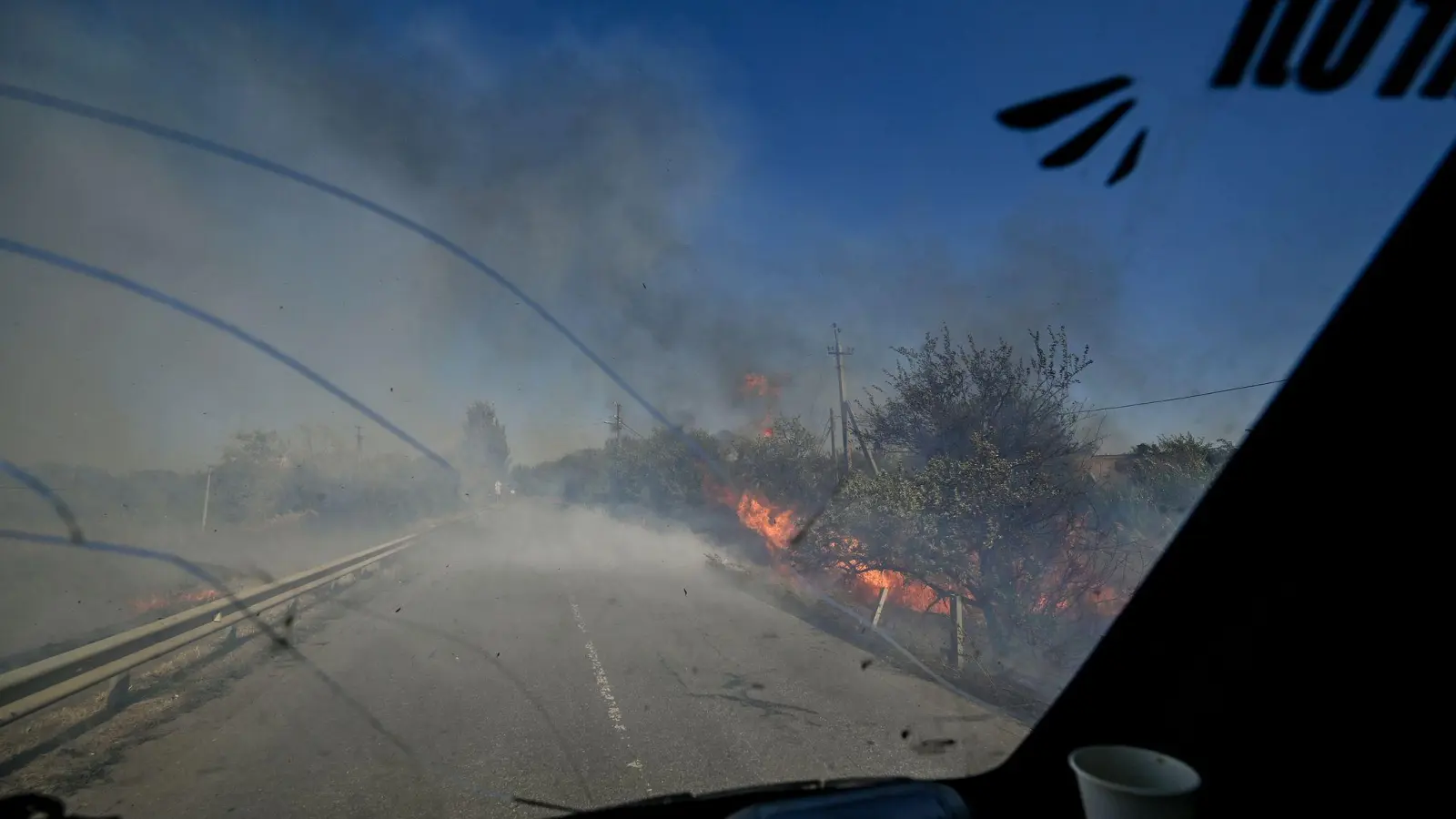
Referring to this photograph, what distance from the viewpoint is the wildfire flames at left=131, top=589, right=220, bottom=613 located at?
6465 millimetres

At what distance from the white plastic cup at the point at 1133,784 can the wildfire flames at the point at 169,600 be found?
7309 millimetres

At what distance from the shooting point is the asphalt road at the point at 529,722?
3.58 meters

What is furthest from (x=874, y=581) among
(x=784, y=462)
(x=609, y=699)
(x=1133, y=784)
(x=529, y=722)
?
(x=1133, y=784)

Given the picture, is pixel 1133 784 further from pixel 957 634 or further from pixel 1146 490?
pixel 957 634

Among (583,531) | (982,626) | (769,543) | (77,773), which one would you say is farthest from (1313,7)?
(583,531)

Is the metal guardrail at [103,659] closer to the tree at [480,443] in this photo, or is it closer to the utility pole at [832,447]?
the tree at [480,443]

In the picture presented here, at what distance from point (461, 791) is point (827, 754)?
8.02 ft

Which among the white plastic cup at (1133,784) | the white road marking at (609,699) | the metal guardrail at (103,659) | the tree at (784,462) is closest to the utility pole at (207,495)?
the metal guardrail at (103,659)

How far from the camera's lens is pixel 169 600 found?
8.05 m

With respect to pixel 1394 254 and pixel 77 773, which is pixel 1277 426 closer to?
pixel 1394 254

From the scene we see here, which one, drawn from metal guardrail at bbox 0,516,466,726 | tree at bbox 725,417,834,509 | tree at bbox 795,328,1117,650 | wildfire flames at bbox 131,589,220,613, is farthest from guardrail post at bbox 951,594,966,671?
wildfire flames at bbox 131,589,220,613

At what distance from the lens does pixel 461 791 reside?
3.46 m

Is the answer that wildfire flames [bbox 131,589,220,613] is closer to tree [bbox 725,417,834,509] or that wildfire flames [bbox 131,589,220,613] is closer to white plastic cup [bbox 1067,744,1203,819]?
white plastic cup [bbox 1067,744,1203,819]

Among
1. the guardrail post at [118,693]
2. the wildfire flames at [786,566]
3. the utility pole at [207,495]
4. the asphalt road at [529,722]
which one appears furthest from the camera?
the utility pole at [207,495]
